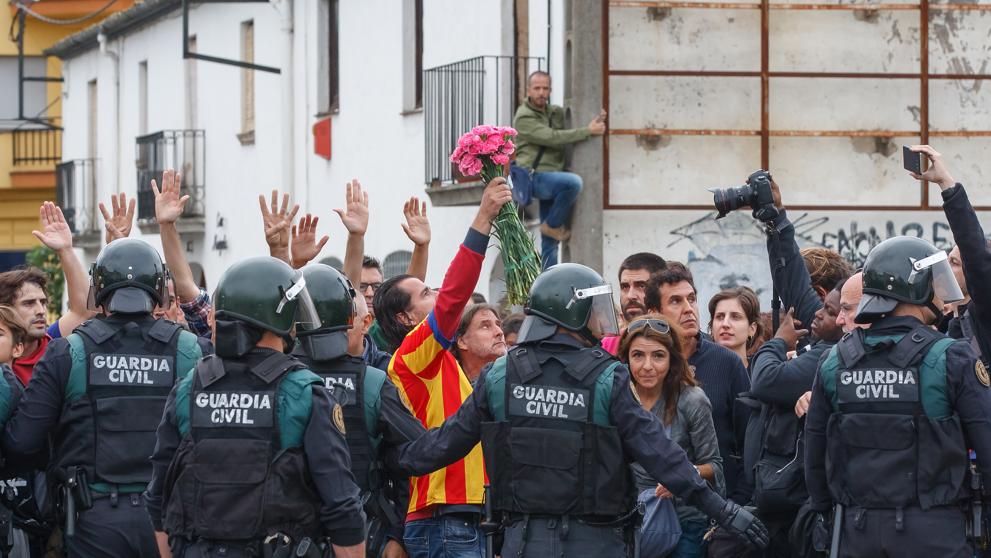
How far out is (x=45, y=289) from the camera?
8070 millimetres

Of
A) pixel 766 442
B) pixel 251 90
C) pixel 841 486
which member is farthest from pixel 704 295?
pixel 251 90

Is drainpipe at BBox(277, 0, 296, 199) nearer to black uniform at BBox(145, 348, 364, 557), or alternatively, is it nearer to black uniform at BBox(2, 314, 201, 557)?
black uniform at BBox(2, 314, 201, 557)

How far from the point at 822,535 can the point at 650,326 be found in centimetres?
127

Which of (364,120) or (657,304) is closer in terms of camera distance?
(657,304)

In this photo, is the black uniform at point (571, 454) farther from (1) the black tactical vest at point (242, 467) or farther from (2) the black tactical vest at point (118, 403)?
(2) the black tactical vest at point (118, 403)

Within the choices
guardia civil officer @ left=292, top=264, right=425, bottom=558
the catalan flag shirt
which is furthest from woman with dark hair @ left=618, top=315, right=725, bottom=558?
guardia civil officer @ left=292, top=264, right=425, bottom=558

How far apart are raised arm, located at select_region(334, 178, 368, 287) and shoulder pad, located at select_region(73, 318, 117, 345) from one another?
1.28m

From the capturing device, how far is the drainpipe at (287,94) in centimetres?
2233

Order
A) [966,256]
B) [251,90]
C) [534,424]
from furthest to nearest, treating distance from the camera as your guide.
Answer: [251,90] < [966,256] < [534,424]

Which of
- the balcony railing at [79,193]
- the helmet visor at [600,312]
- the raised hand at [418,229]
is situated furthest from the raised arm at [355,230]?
the balcony railing at [79,193]

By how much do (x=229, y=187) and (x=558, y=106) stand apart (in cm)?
1134

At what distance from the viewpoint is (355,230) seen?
7.95 meters

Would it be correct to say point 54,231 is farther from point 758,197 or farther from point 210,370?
point 758,197

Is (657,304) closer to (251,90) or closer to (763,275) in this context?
(763,275)
